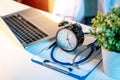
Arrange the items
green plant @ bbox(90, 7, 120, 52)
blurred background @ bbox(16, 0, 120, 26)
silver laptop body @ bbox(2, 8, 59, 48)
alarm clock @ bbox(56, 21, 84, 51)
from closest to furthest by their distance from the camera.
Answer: green plant @ bbox(90, 7, 120, 52)
alarm clock @ bbox(56, 21, 84, 51)
silver laptop body @ bbox(2, 8, 59, 48)
blurred background @ bbox(16, 0, 120, 26)

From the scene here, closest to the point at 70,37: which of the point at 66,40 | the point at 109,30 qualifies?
the point at 66,40

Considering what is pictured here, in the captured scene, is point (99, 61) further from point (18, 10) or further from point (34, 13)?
point (18, 10)

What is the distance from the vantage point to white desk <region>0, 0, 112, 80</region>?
830mm

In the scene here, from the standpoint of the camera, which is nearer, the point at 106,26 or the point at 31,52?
the point at 106,26

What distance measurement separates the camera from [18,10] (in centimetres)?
138

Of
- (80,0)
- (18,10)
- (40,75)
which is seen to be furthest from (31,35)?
(80,0)

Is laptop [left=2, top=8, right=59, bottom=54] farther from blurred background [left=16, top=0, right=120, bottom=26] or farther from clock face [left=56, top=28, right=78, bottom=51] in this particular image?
blurred background [left=16, top=0, right=120, bottom=26]

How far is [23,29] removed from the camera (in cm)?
111

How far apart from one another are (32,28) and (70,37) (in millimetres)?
251

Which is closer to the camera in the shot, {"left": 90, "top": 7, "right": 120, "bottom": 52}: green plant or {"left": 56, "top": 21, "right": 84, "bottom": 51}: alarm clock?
{"left": 90, "top": 7, "right": 120, "bottom": 52}: green plant

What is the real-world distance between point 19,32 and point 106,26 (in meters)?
0.47

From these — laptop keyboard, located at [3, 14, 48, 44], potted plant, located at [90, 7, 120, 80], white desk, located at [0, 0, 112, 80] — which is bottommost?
white desk, located at [0, 0, 112, 80]

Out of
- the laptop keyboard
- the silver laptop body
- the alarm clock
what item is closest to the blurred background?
the silver laptop body

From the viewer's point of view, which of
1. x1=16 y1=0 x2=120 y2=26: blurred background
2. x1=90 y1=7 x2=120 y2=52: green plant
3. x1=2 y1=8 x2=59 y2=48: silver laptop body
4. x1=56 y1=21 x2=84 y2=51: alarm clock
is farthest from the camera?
x1=16 y1=0 x2=120 y2=26: blurred background
